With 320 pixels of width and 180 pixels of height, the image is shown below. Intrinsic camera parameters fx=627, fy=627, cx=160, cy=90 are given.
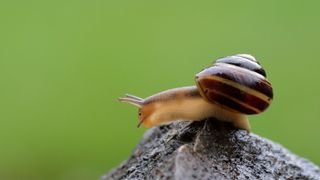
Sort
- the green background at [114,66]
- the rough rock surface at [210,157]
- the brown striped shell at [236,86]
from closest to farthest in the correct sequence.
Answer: the rough rock surface at [210,157] < the brown striped shell at [236,86] < the green background at [114,66]

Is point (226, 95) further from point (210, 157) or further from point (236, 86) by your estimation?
point (210, 157)

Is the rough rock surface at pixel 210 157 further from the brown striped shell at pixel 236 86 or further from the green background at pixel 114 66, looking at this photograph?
the green background at pixel 114 66

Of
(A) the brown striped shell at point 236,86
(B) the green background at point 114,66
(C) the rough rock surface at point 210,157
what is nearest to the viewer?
(C) the rough rock surface at point 210,157

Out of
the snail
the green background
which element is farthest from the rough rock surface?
the green background

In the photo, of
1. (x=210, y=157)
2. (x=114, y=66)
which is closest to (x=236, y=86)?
(x=210, y=157)

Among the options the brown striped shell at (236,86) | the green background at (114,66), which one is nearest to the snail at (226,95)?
the brown striped shell at (236,86)

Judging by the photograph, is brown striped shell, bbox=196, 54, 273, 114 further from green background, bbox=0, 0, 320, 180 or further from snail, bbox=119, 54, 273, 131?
green background, bbox=0, 0, 320, 180

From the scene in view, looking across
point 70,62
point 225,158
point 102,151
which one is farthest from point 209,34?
point 225,158
